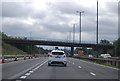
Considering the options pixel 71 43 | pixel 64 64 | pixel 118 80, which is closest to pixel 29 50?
pixel 71 43

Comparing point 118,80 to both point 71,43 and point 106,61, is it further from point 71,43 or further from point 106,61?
point 71,43

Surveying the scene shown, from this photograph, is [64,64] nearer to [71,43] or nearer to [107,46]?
[71,43]

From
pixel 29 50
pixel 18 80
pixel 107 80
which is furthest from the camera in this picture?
pixel 29 50

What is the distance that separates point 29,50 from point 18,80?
127 metres

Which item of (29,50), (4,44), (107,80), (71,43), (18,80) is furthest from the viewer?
(29,50)

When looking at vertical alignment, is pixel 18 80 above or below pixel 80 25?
below

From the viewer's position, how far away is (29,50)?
143 meters

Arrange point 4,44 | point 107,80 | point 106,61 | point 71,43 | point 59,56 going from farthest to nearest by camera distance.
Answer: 1. point 71,43
2. point 4,44
3. point 106,61
4. point 59,56
5. point 107,80

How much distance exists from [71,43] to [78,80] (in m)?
87.1

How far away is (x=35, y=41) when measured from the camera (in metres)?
97.4

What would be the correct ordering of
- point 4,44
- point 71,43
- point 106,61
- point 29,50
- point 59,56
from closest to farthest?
point 59,56 < point 106,61 < point 4,44 < point 71,43 < point 29,50

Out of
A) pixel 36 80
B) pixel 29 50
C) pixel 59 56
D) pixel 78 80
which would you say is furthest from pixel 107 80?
pixel 29 50

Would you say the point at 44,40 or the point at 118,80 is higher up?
the point at 44,40

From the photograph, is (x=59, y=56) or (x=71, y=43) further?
(x=71, y=43)
